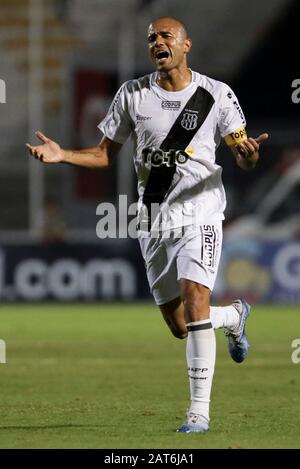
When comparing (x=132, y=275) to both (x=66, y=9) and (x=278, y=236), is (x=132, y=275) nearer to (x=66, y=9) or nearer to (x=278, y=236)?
(x=278, y=236)

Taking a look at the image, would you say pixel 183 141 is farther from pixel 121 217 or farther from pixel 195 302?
pixel 121 217

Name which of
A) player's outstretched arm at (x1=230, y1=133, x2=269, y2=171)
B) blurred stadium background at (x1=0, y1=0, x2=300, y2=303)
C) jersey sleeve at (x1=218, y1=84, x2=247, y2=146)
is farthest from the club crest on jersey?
blurred stadium background at (x1=0, y1=0, x2=300, y2=303)

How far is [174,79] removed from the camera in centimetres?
838

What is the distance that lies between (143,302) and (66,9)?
6406 millimetres

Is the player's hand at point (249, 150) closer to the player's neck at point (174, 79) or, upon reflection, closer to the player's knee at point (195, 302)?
the player's neck at point (174, 79)

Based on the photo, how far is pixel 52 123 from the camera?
76.1ft

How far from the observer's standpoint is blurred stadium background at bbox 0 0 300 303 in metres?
20.8

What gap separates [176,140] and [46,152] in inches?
33.6

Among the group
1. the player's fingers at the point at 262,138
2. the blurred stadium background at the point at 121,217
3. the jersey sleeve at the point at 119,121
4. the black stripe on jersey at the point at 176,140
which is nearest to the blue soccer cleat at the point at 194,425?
the black stripe on jersey at the point at 176,140

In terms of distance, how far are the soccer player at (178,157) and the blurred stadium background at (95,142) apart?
12.3 m

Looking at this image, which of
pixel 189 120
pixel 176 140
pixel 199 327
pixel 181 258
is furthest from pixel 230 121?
pixel 199 327

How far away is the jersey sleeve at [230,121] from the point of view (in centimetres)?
829

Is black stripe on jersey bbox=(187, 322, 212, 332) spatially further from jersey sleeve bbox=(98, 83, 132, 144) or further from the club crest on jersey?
jersey sleeve bbox=(98, 83, 132, 144)
